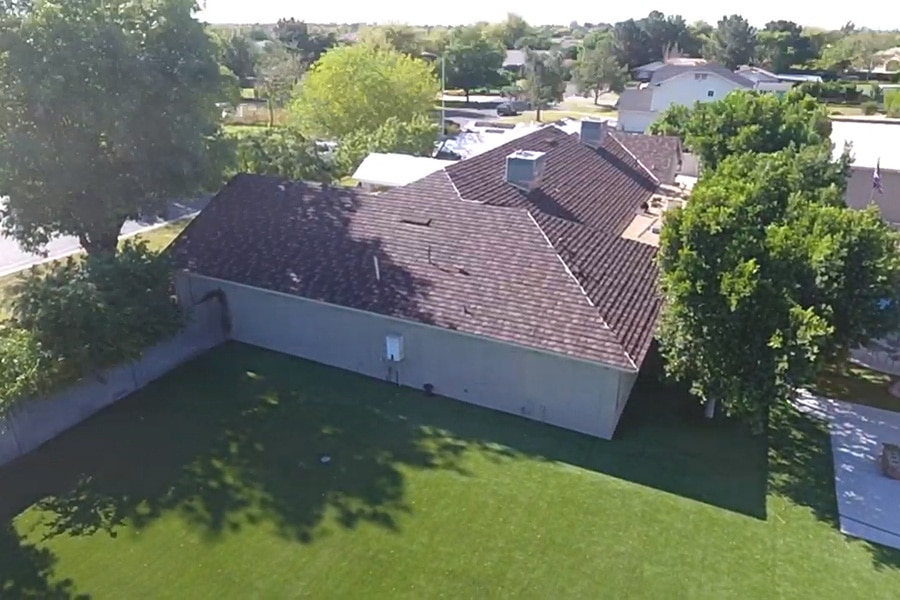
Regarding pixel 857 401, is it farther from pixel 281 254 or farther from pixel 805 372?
pixel 281 254

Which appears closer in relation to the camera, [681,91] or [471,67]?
[681,91]

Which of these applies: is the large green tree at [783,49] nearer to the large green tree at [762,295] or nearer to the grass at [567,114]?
the grass at [567,114]

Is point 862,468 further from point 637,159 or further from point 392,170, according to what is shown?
point 392,170

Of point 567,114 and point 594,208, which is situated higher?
point 594,208

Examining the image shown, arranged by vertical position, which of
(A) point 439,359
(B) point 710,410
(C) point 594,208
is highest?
(C) point 594,208

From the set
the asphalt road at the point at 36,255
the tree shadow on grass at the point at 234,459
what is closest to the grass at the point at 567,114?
the asphalt road at the point at 36,255

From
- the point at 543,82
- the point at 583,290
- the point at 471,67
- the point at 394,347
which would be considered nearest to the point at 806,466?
the point at 583,290

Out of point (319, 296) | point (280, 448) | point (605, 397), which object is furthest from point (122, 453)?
point (605, 397)
